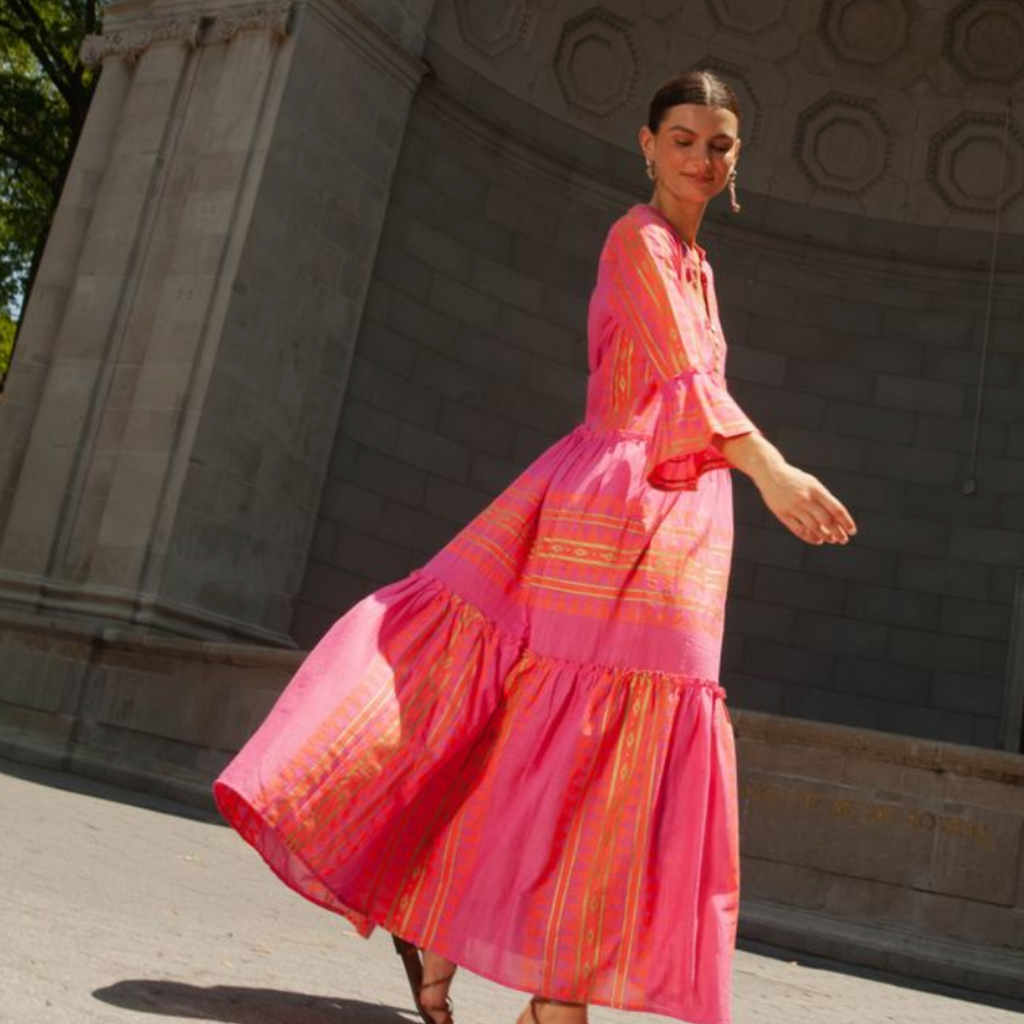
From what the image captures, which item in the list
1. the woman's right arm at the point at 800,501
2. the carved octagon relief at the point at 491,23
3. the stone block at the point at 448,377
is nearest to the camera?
the woman's right arm at the point at 800,501

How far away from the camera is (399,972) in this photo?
154 inches

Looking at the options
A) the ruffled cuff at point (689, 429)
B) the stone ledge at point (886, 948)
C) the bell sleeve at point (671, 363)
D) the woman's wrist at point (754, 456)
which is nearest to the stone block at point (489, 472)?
the stone ledge at point (886, 948)

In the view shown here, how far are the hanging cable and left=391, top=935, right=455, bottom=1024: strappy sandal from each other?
35.7 ft

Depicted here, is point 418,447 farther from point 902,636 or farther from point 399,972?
point 399,972

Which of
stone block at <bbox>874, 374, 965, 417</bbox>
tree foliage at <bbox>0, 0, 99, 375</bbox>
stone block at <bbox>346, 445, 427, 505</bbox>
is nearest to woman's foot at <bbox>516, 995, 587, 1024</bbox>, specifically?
stone block at <bbox>346, 445, 427, 505</bbox>

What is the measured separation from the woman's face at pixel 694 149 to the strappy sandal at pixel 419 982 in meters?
1.67

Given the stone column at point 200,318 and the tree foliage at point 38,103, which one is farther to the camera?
the tree foliage at point 38,103

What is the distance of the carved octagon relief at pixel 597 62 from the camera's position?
42.9 feet

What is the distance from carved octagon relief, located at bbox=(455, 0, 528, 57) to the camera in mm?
12367

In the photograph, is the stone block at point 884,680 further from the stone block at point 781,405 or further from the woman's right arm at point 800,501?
the woman's right arm at point 800,501

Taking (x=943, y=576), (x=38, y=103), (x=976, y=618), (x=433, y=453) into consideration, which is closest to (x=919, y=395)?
(x=943, y=576)

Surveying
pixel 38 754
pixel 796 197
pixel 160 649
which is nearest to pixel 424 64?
pixel 796 197

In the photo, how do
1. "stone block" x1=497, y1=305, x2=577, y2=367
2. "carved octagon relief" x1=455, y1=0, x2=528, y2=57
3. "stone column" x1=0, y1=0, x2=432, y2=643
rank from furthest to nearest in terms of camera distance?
"stone block" x1=497, y1=305, x2=577, y2=367 → "carved octagon relief" x1=455, y1=0, x2=528, y2=57 → "stone column" x1=0, y1=0, x2=432, y2=643

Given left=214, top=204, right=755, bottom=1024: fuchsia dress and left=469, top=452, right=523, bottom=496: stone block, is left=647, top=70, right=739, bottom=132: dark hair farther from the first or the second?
left=469, top=452, right=523, bottom=496: stone block
